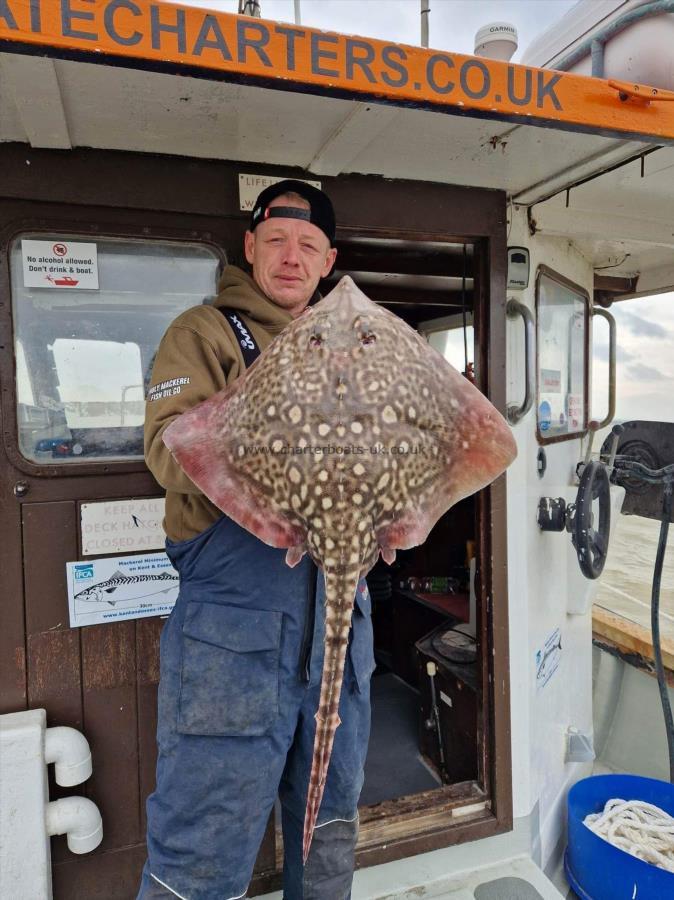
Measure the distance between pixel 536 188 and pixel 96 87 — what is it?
2.03m

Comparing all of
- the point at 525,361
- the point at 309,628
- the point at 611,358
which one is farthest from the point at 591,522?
the point at 309,628

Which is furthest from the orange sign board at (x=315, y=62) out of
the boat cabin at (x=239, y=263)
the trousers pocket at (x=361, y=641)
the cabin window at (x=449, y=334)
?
the cabin window at (x=449, y=334)

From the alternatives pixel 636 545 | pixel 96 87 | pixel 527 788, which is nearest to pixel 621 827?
pixel 527 788

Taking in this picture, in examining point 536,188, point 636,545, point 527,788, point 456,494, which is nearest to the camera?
point 456,494

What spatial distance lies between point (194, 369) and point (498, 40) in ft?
5.80

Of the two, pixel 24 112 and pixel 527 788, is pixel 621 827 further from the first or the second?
pixel 24 112

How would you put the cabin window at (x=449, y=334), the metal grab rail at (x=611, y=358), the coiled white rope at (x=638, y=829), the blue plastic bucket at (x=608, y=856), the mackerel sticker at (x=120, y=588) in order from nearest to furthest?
the mackerel sticker at (x=120, y=588), the blue plastic bucket at (x=608, y=856), the coiled white rope at (x=638, y=829), the metal grab rail at (x=611, y=358), the cabin window at (x=449, y=334)

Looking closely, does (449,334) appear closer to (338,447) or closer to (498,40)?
(498,40)

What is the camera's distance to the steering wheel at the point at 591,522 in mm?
3152

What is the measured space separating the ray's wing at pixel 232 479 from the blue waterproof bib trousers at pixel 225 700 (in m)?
0.41

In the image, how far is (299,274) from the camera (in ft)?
6.61

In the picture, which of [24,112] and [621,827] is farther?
[621,827]

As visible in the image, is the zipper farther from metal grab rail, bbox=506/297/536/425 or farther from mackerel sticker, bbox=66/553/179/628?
metal grab rail, bbox=506/297/536/425

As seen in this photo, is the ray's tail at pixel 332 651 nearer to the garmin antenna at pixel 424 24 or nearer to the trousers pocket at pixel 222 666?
the trousers pocket at pixel 222 666
